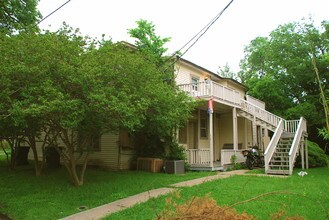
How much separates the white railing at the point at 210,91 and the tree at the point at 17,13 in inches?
→ 370

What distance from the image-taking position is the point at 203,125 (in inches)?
750

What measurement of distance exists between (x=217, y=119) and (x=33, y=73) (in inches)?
575

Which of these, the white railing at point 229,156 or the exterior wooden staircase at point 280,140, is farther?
the white railing at point 229,156

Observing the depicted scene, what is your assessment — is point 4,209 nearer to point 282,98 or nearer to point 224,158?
point 224,158

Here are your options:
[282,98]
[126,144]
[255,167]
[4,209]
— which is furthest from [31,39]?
[282,98]

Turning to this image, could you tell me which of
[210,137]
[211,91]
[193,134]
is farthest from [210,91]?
[193,134]

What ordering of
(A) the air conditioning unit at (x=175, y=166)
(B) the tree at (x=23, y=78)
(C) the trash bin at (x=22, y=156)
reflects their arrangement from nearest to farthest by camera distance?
(B) the tree at (x=23, y=78) < (A) the air conditioning unit at (x=175, y=166) < (C) the trash bin at (x=22, y=156)

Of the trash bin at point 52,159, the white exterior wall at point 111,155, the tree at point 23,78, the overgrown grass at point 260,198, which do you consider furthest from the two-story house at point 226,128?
the tree at point 23,78

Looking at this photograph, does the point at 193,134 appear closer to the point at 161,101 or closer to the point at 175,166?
the point at 175,166

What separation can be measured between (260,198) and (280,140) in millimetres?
10904

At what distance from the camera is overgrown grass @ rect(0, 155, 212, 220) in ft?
Result: 25.0

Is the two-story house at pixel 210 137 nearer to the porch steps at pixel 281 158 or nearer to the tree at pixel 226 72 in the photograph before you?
the porch steps at pixel 281 158

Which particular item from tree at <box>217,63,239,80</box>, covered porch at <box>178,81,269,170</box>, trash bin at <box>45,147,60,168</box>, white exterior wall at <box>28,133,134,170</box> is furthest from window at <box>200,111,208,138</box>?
tree at <box>217,63,239,80</box>

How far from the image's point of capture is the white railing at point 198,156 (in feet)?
48.3
